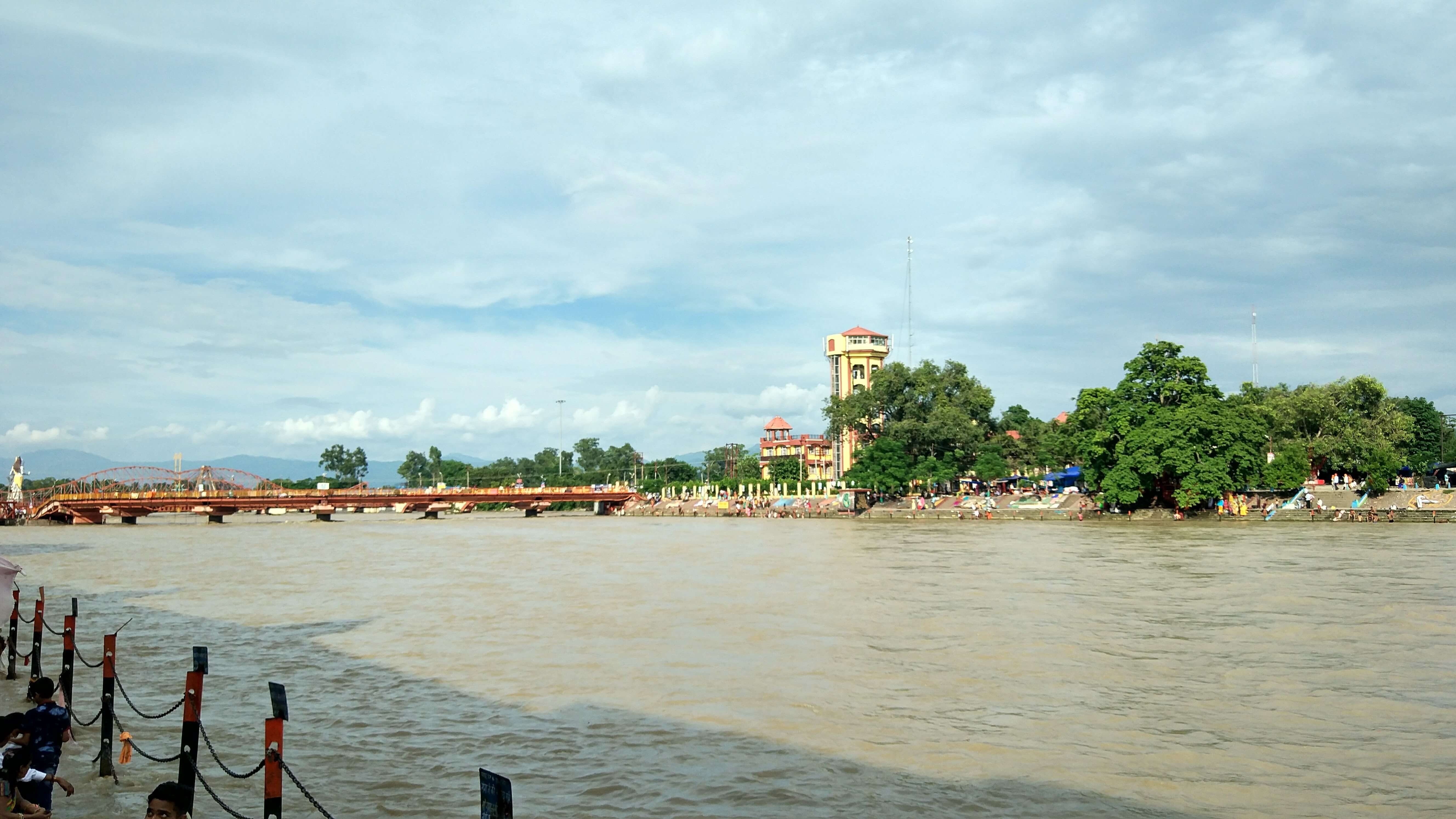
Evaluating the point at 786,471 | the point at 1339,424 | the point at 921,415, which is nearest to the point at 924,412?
the point at 921,415

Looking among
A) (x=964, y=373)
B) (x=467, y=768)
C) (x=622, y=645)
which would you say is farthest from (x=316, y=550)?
(x=964, y=373)

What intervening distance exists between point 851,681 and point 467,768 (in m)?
6.63

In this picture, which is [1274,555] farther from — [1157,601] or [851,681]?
[851,681]

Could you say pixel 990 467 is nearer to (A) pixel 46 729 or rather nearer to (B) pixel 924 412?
(B) pixel 924 412

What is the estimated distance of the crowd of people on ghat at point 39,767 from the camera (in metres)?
6.32

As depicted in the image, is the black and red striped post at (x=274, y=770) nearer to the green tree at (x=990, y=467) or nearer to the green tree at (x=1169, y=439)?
the green tree at (x=1169, y=439)

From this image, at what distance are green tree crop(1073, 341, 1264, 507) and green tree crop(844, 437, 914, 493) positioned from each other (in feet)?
76.1

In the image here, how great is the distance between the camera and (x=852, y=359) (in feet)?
437

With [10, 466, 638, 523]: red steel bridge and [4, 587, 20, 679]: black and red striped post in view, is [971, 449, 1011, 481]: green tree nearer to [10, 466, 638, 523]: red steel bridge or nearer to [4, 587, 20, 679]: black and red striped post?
[10, 466, 638, 523]: red steel bridge

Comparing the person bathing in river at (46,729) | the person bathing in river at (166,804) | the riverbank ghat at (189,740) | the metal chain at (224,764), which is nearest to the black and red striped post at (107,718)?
the riverbank ghat at (189,740)

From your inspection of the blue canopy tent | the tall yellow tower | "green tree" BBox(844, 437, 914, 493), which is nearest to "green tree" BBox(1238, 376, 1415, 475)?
the blue canopy tent

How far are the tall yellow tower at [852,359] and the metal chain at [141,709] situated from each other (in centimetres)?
11732

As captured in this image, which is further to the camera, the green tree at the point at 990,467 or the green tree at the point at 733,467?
the green tree at the point at 733,467

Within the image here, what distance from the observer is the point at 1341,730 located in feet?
40.5
